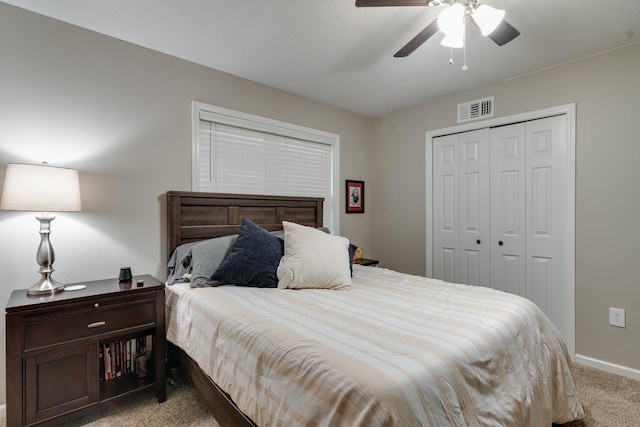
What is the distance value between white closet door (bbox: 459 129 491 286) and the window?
139 cm

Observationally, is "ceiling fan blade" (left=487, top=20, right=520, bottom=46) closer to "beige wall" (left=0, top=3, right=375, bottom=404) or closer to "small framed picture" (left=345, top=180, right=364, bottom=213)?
"beige wall" (left=0, top=3, right=375, bottom=404)

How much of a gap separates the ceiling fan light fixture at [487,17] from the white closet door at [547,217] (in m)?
1.56

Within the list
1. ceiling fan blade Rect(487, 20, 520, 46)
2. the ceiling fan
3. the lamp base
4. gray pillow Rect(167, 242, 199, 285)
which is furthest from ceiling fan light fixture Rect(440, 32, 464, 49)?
the lamp base

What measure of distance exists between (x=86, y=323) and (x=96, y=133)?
1.27 m

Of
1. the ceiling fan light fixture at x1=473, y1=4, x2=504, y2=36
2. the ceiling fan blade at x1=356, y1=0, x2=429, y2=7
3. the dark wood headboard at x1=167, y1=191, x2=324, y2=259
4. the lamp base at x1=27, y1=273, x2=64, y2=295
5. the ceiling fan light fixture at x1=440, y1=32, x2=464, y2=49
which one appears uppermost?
the ceiling fan blade at x1=356, y1=0, x2=429, y2=7

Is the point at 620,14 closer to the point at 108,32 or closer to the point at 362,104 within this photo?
the point at 362,104

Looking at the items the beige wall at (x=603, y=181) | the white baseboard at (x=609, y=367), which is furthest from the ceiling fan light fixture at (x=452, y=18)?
the white baseboard at (x=609, y=367)

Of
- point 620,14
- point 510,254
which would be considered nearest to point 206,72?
point 620,14

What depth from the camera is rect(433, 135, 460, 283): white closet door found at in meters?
3.32

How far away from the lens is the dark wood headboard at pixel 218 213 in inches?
94.6

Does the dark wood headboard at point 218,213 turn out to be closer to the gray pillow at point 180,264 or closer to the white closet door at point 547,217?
the gray pillow at point 180,264

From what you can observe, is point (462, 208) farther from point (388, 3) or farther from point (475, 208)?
point (388, 3)

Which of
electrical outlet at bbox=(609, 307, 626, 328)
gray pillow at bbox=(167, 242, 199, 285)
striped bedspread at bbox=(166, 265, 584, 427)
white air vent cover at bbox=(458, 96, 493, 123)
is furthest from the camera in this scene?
white air vent cover at bbox=(458, 96, 493, 123)

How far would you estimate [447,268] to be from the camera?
3.40m
